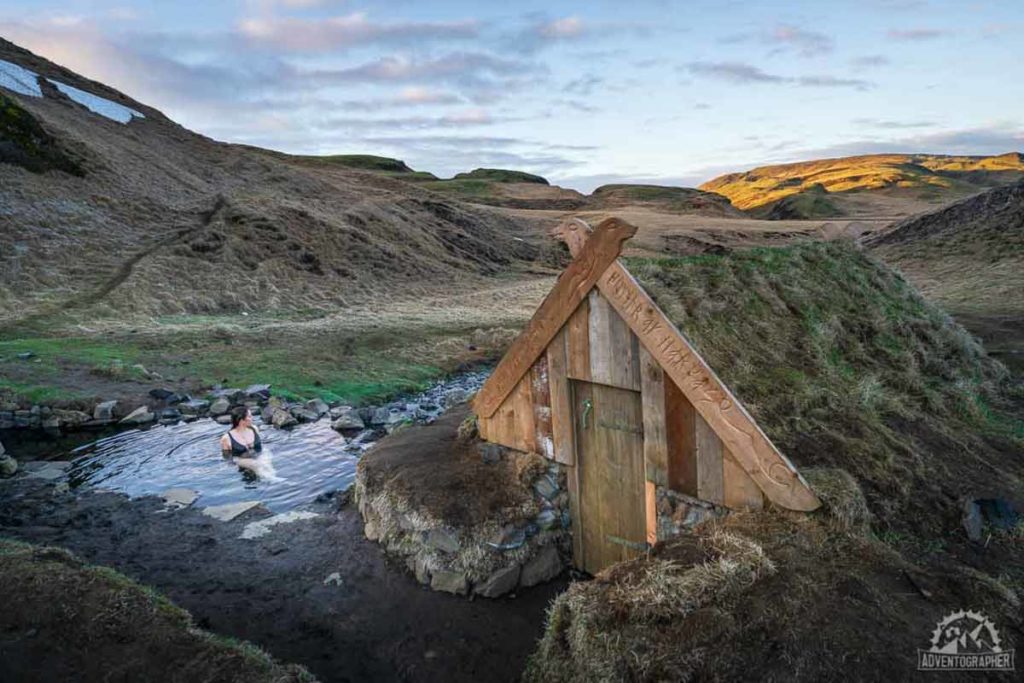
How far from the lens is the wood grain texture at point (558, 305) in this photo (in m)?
7.69

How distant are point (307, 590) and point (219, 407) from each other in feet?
35.0

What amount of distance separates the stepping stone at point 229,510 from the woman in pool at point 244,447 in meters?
1.59

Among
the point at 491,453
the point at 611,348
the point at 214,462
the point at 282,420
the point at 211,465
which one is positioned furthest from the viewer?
the point at 282,420

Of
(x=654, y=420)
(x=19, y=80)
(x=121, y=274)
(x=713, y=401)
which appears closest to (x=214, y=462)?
(x=654, y=420)

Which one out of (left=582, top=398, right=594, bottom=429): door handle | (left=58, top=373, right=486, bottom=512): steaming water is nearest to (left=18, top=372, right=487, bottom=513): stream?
(left=58, top=373, right=486, bottom=512): steaming water

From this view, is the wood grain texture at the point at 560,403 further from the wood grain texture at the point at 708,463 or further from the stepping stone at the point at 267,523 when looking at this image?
the stepping stone at the point at 267,523

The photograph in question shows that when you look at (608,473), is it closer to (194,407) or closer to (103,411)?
(194,407)

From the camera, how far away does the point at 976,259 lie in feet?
105

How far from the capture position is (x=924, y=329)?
13.1 metres

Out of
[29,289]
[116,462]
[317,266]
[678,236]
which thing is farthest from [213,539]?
[678,236]

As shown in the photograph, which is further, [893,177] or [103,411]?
[893,177]

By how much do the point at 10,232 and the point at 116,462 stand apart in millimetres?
28708

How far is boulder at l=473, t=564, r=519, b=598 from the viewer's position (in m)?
8.60

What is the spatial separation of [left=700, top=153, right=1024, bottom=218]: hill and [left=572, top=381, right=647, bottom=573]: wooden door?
273 feet
